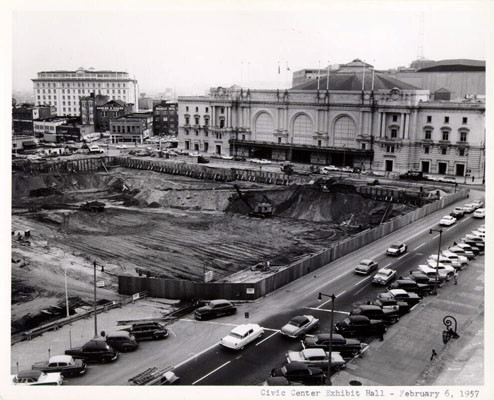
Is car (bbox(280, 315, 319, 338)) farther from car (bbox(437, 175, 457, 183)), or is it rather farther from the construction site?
car (bbox(437, 175, 457, 183))

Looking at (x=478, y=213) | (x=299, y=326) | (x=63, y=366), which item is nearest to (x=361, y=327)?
(x=299, y=326)

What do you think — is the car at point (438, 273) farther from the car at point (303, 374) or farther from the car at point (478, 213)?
the car at point (478, 213)

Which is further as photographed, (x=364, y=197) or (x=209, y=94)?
(x=209, y=94)

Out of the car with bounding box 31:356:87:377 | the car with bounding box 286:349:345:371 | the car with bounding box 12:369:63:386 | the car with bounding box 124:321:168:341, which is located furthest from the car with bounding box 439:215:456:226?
the car with bounding box 12:369:63:386

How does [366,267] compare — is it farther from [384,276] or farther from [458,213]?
[458,213]

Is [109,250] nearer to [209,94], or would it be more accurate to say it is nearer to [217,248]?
[217,248]
